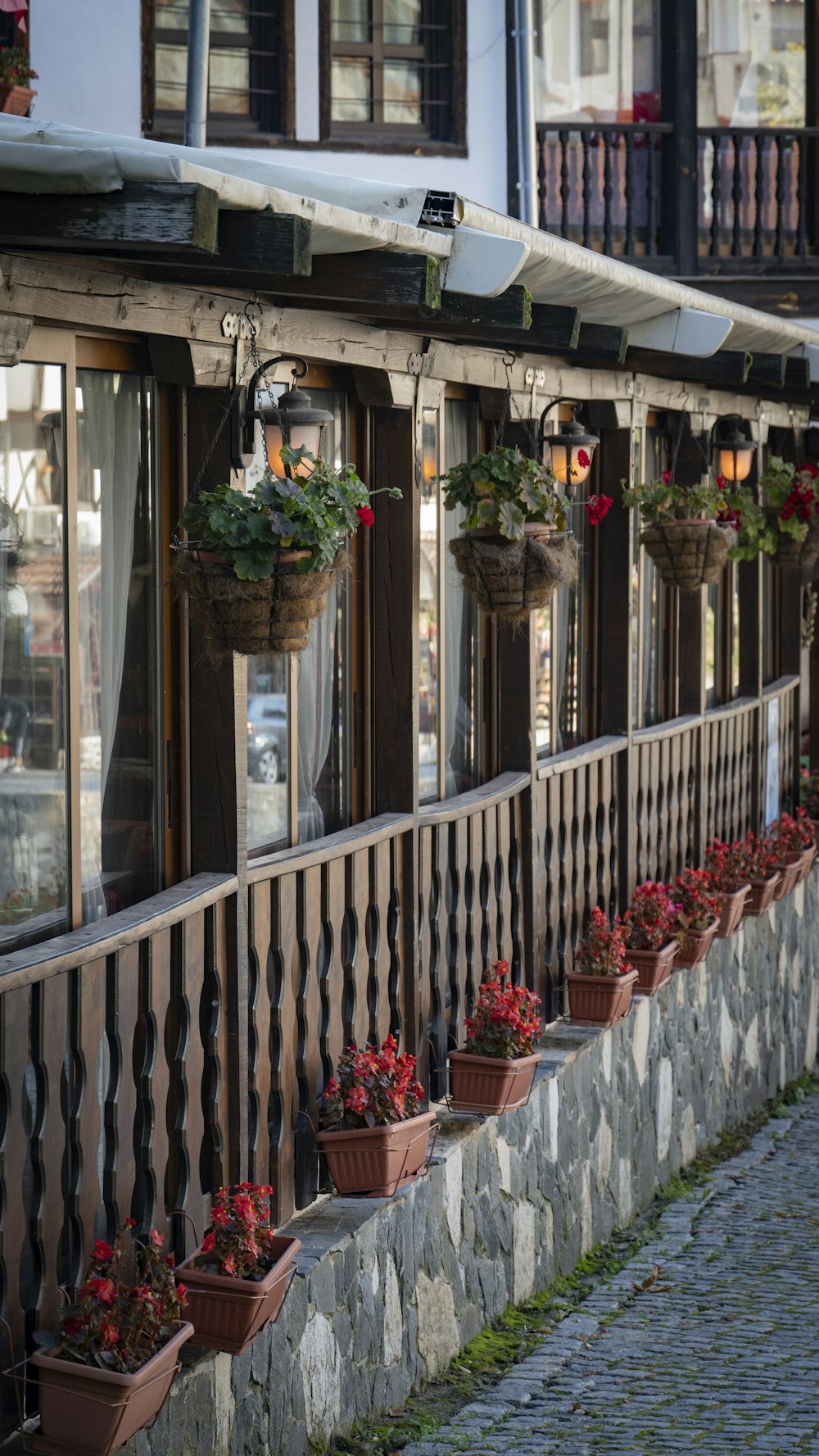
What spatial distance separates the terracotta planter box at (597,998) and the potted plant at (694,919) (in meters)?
1.18

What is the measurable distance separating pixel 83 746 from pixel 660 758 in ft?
18.4

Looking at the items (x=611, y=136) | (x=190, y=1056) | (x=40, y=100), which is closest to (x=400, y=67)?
(x=40, y=100)

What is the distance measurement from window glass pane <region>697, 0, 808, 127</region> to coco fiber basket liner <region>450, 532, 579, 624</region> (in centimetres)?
1019

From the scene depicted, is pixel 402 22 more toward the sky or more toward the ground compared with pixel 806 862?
more toward the sky

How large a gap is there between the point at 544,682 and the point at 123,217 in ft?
17.0

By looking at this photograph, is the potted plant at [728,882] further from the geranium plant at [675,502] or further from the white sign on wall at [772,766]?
the geranium plant at [675,502]

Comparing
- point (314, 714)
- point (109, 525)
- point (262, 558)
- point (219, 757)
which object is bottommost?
point (219, 757)

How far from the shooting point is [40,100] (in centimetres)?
993

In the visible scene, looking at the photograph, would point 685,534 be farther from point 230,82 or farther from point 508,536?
point 230,82

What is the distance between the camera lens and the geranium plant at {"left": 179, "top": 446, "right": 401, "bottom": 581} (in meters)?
4.98

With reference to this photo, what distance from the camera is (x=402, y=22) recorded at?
11.4m

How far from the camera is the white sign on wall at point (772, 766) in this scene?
13.1 m

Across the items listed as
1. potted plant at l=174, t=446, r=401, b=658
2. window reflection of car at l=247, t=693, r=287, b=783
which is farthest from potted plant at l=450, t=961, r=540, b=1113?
potted plant at l=174, t=446, r=401, b=658

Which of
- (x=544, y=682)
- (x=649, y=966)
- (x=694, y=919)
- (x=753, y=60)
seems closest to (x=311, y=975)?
(x=544, y=682)
